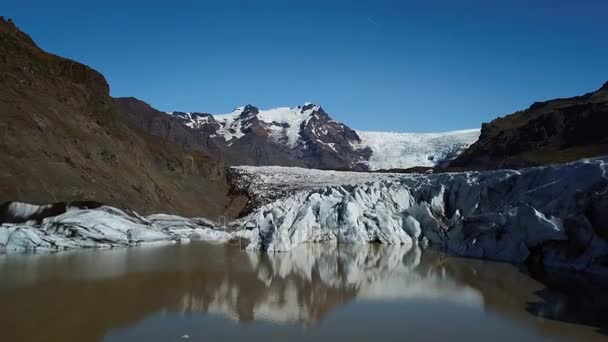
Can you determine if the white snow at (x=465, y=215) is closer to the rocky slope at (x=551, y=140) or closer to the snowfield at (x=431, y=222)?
the snowfield at (x=431, y=222)

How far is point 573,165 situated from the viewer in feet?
58.6

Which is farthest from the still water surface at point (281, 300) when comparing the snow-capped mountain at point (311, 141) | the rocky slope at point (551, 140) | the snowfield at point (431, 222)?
the snow-capped mountain at point (311, 141)

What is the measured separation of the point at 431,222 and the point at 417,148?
4895cm

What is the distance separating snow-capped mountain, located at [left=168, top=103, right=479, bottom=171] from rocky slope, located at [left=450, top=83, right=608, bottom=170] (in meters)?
9.29

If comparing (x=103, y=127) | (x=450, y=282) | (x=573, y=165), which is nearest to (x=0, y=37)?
(x=103, y=127)

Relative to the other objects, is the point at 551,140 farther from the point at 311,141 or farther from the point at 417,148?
the point at 311,141

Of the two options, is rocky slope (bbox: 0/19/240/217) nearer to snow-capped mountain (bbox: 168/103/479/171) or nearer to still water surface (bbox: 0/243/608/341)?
still water surface (bbox: 0/243/608/341)

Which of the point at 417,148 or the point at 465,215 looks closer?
the point at 465,215

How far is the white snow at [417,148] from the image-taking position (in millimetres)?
67625

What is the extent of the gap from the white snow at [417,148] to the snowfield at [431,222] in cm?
4256

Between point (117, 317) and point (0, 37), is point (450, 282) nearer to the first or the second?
point (117, 317)

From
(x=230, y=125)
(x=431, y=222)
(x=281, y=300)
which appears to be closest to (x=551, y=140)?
(x=431, y=222)

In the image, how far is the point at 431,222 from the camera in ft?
74.1

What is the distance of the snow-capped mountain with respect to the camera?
70812 mm
